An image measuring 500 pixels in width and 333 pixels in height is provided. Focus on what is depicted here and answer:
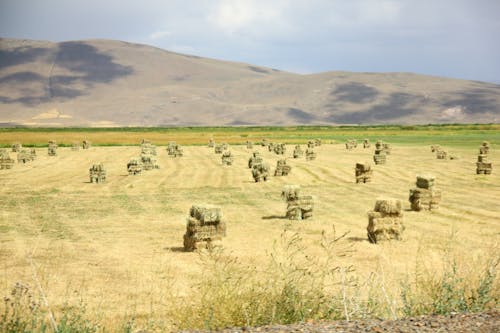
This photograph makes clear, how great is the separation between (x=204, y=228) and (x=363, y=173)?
2116 centimetres

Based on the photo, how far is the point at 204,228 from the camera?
1716 centimetres

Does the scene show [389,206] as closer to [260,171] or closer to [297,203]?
[297,203]

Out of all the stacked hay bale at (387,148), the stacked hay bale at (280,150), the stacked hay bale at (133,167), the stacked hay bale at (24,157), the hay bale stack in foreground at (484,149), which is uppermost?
the hay bale stack in foreground at (484,149)

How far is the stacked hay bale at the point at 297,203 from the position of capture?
22953 millimetres

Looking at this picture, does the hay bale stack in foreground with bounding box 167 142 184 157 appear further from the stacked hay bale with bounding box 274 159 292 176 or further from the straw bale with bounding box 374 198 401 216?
the straw bale with bounding box 374 198 401 216

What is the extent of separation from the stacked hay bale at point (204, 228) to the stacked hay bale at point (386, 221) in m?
5.12

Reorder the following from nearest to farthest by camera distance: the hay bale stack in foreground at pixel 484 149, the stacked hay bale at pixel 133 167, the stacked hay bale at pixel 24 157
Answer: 1. the stacked hay bale at pixel 133 167
2. the hay bale stack in foreground at pixel 484 149
3. the stacked hay bale at pixel 24 157

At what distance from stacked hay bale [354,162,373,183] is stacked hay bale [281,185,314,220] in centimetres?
1396

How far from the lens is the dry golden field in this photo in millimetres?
13297

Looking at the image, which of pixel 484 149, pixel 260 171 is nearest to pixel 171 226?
pixel 260 171

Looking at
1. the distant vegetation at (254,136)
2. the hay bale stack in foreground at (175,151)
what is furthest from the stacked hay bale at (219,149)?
the distant vegetation at (254,136)

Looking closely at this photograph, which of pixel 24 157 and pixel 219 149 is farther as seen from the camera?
pixel 219 149

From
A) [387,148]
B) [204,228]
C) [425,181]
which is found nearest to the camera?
[204,228]

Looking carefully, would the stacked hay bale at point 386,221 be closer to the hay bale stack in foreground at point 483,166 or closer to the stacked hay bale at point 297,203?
the stacked hay bale at point 297,203
